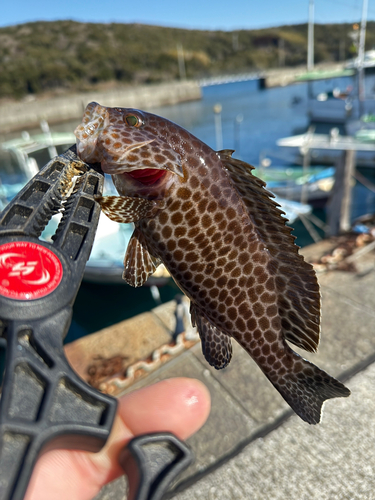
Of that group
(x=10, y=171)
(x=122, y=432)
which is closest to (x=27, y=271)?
(x=122, y=432)

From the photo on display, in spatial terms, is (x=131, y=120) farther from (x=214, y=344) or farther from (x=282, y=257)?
(x=214, y=344)

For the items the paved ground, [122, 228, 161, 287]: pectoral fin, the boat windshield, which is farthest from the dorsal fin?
the boat windshield

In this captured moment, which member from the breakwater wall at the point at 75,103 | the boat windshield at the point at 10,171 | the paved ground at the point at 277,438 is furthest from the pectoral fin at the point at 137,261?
the breakwater wall at the point at 75,103

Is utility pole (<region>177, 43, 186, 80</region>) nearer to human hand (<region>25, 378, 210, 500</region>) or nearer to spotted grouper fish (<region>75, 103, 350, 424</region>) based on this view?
spotted grouper fish (<region>75, 103, 350, 424</region>)

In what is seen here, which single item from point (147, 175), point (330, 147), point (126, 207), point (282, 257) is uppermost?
point (147, 175)

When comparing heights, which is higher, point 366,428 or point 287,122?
point 366,428

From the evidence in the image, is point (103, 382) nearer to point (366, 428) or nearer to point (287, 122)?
point (366, 428)

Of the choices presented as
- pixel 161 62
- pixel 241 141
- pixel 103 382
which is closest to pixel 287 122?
pixel 241 141
